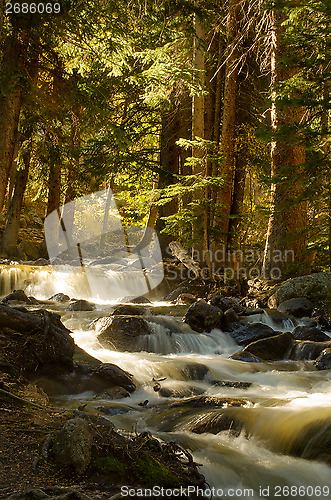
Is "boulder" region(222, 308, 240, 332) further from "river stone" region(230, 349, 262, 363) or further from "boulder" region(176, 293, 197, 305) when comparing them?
"boulder" region(176, 293, 197, 305)

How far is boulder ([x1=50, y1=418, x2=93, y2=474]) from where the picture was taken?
2.99m

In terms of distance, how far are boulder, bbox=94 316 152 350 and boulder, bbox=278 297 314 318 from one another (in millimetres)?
4521

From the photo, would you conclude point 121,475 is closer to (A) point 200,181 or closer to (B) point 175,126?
(A) point 200,181

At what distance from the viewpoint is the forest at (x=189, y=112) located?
841cm

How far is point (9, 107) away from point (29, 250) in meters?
13.9

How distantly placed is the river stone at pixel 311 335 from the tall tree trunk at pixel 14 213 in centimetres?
1286

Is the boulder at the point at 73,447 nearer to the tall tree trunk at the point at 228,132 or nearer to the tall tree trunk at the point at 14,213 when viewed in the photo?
the tall tree trunk at the point at 228,132

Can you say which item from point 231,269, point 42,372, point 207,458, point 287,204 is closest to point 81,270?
point 231,269

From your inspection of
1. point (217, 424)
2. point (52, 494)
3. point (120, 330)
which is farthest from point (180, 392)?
point (52, 494)

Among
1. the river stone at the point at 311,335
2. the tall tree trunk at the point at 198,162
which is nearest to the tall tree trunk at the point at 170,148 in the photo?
the tall tree trunk at the point at 198,162

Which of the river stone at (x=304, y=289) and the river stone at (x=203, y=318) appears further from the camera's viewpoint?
the river stone at (x=304, y=289)

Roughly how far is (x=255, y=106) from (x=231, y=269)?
697cm

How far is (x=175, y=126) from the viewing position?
60.8 feet

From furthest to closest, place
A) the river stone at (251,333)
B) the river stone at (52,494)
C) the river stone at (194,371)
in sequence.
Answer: the river stone at (251,333) → the river stone at (194,371) → the river stone at (52,494)
